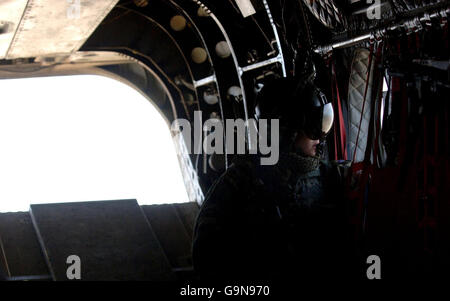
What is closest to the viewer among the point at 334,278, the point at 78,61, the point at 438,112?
the point at 334,278

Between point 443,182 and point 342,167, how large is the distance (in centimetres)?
51

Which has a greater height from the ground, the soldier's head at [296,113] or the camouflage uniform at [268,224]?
the soldier's head at [296,113]

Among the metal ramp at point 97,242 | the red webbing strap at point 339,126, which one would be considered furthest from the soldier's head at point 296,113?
the metal ramp at point 97,242

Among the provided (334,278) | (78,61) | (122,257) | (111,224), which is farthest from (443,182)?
(78,61)

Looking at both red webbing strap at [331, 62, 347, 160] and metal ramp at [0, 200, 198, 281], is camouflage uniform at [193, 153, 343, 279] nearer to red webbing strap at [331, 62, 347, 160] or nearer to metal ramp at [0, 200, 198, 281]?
red webbing strap at [331, 62, 347, 160]

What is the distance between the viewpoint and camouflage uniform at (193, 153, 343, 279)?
99.2 inches

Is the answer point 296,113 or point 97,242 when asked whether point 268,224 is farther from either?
point 97,242

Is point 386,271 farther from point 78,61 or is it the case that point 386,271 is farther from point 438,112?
point 78,61

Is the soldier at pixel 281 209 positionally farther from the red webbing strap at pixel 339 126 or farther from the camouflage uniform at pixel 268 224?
the red webbing strap at pixel 339 126

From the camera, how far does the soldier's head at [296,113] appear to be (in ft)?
10.3

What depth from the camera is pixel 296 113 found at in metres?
3.15

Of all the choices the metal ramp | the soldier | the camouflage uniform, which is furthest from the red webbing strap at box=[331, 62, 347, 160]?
the metal ramp

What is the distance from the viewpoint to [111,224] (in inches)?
205
